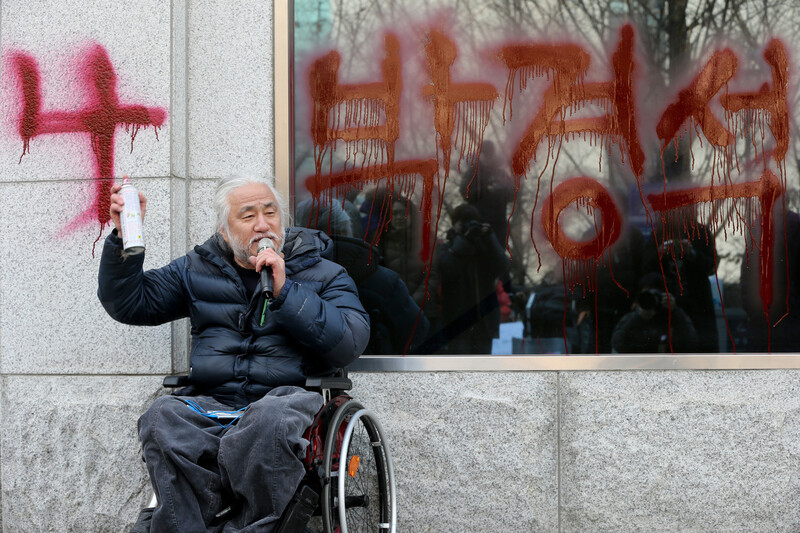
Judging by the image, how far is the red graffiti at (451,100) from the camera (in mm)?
4211

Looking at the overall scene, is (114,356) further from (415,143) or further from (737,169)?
(737,169)

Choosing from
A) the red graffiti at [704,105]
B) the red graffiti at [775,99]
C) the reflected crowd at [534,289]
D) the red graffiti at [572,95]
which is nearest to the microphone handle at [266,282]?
the reflected crowd at [534,289]

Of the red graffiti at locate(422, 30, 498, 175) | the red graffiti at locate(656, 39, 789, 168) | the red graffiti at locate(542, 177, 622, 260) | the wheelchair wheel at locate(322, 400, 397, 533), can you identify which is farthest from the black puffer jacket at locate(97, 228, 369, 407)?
the red graffiti at locate(656, 39, 789, 168)

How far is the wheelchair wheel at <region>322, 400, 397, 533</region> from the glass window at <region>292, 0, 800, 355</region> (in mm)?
632

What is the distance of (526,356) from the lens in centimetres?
414

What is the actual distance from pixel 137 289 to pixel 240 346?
0.49m

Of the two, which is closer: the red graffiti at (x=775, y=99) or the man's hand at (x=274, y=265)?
the man's hand at (x=274, y=265)

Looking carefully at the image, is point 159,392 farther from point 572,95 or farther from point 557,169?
point 572,95

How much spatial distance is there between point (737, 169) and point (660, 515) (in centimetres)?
175

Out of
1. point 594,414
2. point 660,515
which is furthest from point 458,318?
point 660,515

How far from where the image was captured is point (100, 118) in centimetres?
401

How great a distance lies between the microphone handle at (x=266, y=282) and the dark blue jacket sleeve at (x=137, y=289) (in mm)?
549

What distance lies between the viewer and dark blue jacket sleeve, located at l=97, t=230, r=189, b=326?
10.7 ft

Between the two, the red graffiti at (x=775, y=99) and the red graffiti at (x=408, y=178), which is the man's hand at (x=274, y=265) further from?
the red graffiti at (x=775, y=99)
